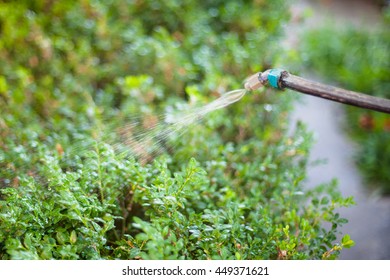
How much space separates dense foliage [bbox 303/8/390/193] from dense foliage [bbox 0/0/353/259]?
88 centimetres

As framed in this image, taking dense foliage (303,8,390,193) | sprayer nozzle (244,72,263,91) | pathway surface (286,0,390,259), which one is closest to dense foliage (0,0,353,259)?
pathway surface (286,0,390,259)

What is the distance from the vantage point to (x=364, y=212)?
3264 millimetres

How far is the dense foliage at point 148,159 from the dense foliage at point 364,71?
2.90ft

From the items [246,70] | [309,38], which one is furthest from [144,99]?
[309,38]

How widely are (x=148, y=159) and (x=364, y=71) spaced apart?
9.23 ft

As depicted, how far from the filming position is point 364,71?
14.5 feet

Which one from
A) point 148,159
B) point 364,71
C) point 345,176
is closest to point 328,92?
point 148,159

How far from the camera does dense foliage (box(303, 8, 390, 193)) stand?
3729 millimetres

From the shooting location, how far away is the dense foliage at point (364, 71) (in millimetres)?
3729

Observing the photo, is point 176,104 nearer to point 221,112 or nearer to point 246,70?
point 221,112

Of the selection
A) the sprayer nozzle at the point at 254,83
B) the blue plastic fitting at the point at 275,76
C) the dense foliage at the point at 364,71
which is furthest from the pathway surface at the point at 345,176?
the blue plastic fitting at the point at 275,76

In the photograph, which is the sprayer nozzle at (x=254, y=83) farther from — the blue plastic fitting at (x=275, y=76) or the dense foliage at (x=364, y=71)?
the dense foliage at (x=364, y=71)

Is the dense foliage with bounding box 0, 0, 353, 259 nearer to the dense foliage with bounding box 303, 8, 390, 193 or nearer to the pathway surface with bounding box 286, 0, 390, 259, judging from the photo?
the pathway surface with bounding box 286, 0, 390, 259
